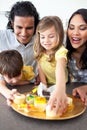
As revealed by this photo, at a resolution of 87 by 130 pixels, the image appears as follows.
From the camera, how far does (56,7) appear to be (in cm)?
294

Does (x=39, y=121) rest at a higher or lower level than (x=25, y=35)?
lower

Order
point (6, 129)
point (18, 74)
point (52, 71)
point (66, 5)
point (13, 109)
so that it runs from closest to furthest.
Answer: point (6, 129) < point (13, 109) < point (18, 74) < point (52, 71) < point (66, 5)

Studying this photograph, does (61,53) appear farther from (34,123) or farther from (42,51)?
(34,123)

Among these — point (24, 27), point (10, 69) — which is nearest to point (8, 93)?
point (10, 69)

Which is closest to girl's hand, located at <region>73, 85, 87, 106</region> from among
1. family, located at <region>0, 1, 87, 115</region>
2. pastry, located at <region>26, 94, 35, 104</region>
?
family, located at <region>0, 1, 87, 115</region>

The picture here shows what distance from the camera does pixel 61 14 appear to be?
2.92m

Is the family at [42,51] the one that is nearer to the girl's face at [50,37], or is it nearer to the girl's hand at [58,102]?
the girl's face at [50,37]

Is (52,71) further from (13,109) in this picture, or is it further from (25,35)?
(13,109)

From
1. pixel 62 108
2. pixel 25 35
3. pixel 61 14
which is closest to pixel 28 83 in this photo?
pixel 25 35

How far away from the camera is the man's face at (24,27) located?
49.5 inches

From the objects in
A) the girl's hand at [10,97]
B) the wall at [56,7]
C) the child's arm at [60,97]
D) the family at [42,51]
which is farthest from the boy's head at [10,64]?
the wall at [56,7]

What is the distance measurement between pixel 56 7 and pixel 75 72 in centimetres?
184

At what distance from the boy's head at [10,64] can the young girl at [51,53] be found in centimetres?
16

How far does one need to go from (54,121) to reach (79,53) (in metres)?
0.62
